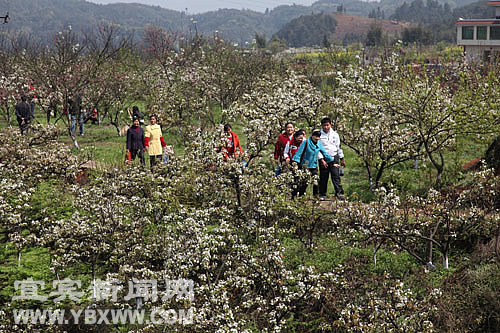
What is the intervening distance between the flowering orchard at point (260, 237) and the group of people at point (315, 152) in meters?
0.71

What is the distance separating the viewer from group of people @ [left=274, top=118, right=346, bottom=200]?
11.7 m

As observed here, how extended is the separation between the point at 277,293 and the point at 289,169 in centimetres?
332

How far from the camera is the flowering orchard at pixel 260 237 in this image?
24.9 feet

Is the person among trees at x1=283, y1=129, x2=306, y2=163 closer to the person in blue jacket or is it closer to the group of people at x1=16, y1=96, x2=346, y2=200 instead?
the group of people at x1=16, y1=96, x2=346, y2=200

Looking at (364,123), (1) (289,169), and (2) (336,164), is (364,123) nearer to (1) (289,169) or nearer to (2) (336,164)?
(2) (336,164)

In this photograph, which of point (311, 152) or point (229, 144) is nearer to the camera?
point (229, 144)

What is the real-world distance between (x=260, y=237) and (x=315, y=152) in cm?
387

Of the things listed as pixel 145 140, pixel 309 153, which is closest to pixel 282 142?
pixel 309 153

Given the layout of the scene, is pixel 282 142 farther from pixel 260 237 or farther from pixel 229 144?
pixel 260 237

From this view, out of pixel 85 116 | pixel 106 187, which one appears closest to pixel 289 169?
pixel 106 187

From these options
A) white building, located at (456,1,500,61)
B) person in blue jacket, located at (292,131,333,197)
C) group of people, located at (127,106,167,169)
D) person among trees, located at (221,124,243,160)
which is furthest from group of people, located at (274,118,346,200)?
white building, located at (456,1,500,61)

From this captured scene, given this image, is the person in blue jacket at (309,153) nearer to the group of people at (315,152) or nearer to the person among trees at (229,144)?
the group of people at (315,152)

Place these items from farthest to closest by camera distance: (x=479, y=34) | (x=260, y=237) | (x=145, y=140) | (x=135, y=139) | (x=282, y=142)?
(x=479, y=34) < (x=145, y=140) < (x=135, y=139) < (x=282, y=142) < (x=260, y=237)

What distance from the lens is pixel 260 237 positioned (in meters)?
8.49
